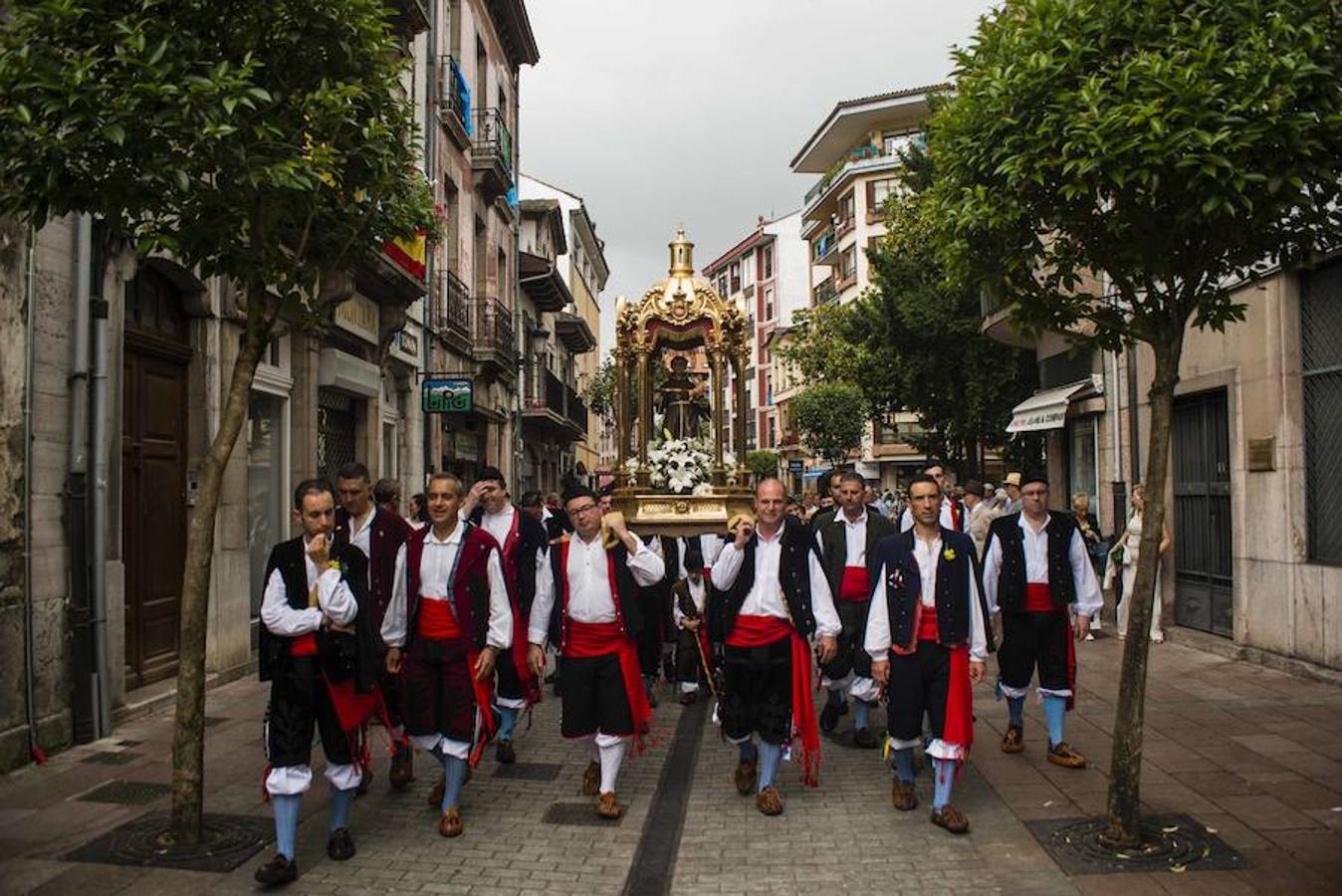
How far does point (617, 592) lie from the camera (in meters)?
6.09

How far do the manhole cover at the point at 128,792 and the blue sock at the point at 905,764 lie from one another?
429 centimetres

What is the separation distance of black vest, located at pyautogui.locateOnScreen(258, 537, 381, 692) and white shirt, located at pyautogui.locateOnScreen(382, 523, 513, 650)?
54cm

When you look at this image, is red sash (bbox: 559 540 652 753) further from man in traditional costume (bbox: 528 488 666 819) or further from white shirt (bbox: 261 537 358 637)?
white shirt (bbox: 261 537 358 637)

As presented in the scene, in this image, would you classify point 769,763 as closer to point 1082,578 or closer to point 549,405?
point 1082,578

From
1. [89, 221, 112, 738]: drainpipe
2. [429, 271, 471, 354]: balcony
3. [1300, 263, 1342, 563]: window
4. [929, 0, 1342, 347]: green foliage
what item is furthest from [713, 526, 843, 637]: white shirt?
[429, 271, 471, 354]: balcony

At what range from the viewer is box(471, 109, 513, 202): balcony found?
71.4 feet

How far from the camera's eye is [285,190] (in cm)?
532

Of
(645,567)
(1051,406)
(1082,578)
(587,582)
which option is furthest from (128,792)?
(1051,406)

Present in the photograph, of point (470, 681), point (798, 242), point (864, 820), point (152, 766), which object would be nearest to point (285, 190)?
point (470, 681)

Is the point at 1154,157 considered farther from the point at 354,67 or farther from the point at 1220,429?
the point at 1220,429

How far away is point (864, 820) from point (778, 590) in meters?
1.35

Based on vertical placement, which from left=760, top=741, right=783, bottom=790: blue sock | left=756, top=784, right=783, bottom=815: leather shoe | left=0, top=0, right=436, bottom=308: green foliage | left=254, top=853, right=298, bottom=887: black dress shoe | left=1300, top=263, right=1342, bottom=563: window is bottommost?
left=756, top=784, right=783, bottom=815: leather shoe

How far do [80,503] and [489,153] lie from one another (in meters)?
15.9

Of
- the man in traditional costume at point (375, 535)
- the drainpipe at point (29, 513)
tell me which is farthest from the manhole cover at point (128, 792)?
the man in traditional costume at point (375, 535)
